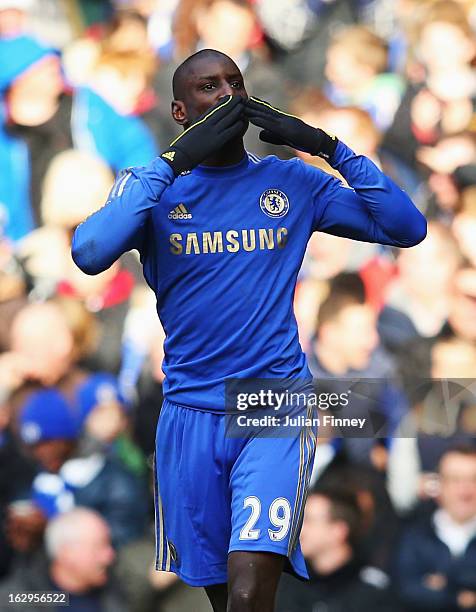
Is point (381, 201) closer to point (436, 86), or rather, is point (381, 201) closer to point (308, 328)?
point (308, 328)

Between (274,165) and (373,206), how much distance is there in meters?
0.38

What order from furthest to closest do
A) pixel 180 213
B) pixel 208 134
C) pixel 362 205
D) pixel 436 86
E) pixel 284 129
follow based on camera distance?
pixel 436 86 < pixel 362 205 < pixel 180 213 < pixel 284 129 < pixel 208 134

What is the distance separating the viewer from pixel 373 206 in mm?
4617

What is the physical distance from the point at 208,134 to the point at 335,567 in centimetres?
362

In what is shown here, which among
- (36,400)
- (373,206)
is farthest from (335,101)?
(373,206)

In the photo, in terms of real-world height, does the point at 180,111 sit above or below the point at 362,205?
above

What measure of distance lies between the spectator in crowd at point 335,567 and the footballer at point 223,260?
2.63 m

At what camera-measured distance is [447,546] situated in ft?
23.9

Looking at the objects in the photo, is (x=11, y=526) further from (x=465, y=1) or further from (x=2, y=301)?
(x=465, y=1)

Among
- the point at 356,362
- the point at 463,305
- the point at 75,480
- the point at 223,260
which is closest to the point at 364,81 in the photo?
the point at 463,305

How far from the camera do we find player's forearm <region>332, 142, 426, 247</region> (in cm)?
460

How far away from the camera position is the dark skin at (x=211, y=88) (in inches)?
179

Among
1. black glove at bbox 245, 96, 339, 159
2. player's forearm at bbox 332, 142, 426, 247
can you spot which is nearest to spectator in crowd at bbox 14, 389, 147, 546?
player's forearm at bbox 332, 142, 426, 247

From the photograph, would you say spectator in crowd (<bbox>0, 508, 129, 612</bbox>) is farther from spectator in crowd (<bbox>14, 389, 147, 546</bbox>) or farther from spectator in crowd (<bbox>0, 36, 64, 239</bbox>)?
spectator in crowd (<bbox>0, 36, 64, 239</bbox>)
